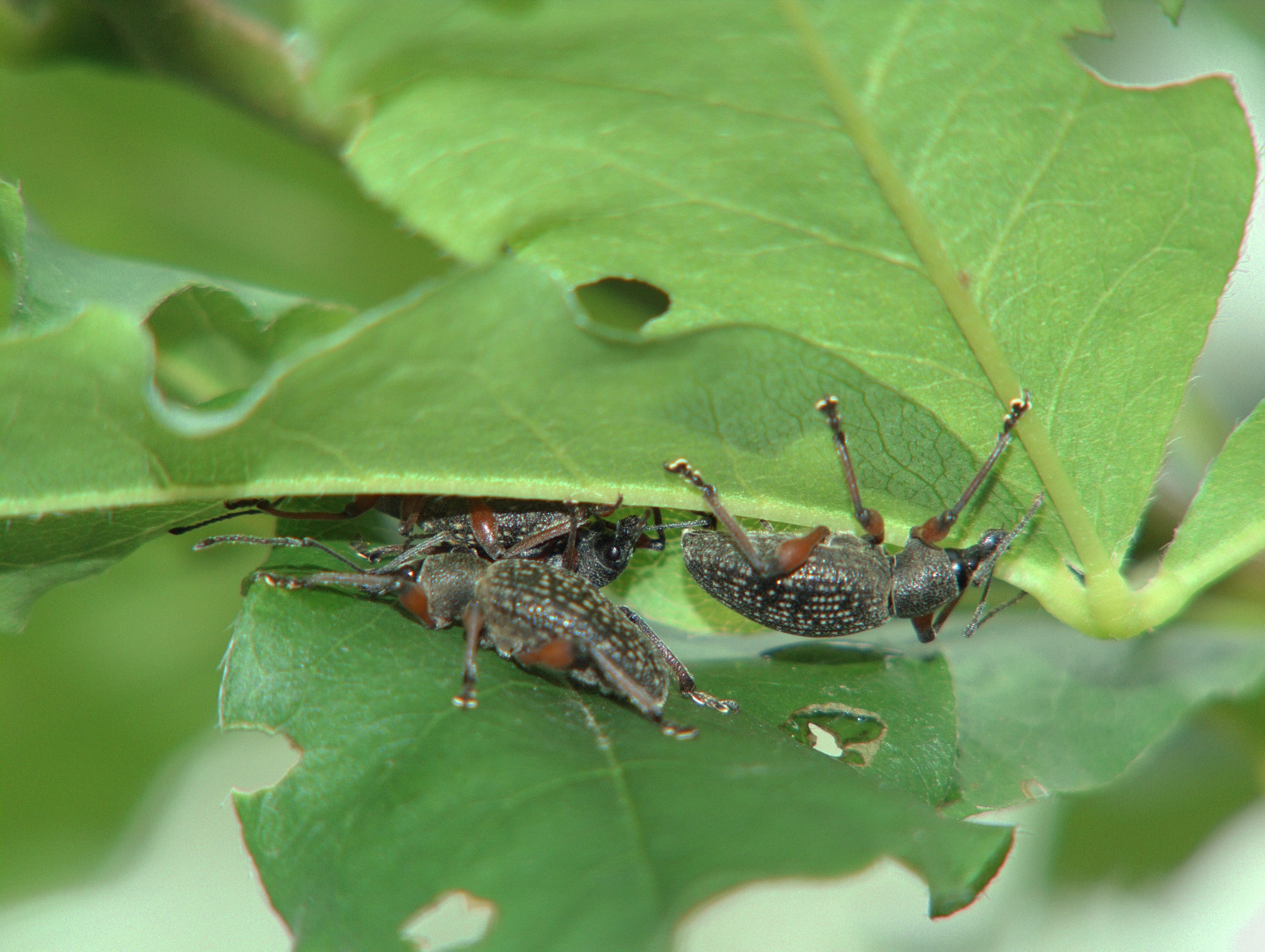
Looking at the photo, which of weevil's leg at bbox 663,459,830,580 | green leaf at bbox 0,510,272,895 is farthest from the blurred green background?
weevil's leg at bbox 663,459,830,580

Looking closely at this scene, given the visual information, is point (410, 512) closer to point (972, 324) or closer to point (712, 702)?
point (712, 702)

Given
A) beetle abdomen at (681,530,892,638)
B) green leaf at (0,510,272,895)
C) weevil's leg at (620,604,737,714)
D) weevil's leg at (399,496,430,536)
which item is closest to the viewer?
weevil's leg at (620,604,737,714)

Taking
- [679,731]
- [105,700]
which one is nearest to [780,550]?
[679,731]

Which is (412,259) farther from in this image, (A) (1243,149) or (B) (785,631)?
(A) (1243,149)

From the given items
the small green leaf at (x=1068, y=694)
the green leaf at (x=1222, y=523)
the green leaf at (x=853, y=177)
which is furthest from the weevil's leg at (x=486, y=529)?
the green leaf at (x=1222, y=523)

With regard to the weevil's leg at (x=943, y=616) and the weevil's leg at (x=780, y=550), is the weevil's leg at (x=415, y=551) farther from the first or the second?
the weevil's leg at (x=943, y=616)

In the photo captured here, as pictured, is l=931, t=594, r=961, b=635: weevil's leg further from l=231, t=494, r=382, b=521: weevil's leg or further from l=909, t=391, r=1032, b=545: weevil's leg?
l=231, t=494, r=382, b=521: weevil's leg
